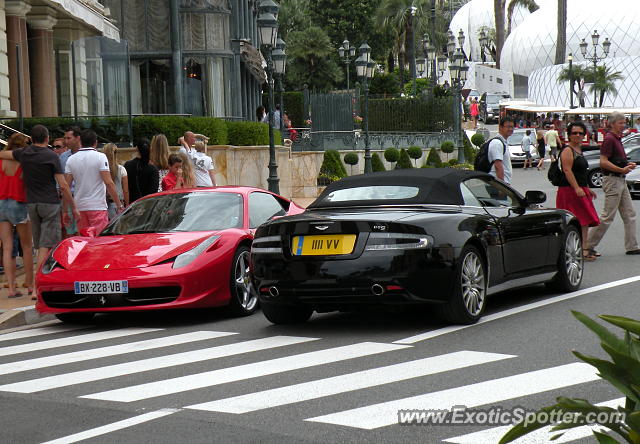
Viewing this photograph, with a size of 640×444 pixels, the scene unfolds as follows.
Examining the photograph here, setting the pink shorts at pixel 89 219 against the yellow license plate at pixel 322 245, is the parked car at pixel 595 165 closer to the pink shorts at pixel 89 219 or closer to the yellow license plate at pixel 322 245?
the pink shorts at pixel 89 219

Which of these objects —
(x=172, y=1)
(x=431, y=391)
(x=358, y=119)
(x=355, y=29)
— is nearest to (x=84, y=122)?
(x=172, y=1)

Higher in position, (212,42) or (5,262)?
(212,42)

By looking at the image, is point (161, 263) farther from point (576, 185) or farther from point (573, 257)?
point (576, 185)

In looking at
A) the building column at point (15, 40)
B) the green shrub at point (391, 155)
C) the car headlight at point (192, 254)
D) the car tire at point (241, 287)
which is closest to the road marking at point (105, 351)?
the car headlight at point (192, 254)

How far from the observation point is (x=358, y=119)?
45.5 metres

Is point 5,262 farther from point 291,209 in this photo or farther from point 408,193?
point 408,193

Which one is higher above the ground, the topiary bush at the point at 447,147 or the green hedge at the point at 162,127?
the green hedge at the point at 162,127

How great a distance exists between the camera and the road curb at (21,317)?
34.0ft

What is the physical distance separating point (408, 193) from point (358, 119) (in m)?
36.3

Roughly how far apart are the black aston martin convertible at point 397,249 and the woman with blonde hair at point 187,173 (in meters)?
4.32

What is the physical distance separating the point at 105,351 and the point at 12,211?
4.04 meters

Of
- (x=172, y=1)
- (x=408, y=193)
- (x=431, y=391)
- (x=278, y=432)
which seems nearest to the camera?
(x=278, y=432)

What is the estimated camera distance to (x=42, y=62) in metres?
29.2

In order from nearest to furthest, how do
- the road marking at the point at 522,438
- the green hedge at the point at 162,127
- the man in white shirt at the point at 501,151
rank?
the road marking at the point at 522,438, the man in white shirt at the point at 501,151, the green hedge at the point at 162,127
